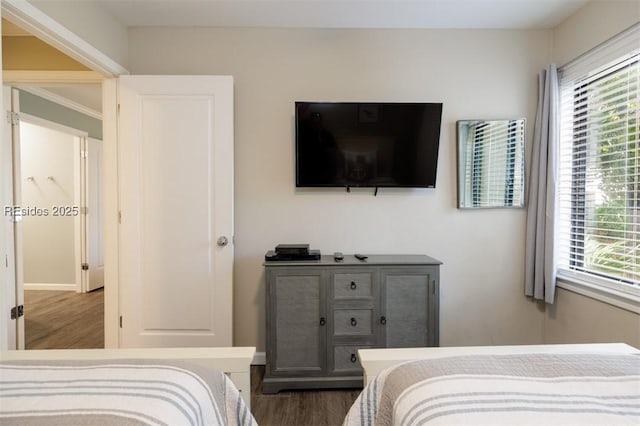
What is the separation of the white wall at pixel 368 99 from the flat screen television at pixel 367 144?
15 centimetres

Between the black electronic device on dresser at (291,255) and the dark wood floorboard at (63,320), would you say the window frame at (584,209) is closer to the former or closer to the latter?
the black electronic device on dresser at (291,255)

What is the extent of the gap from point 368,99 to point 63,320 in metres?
3.83

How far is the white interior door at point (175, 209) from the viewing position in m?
2.31

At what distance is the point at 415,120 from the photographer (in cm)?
236

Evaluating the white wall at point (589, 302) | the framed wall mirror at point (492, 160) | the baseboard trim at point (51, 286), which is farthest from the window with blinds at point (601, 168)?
the baseboard trim at point (51, 286)

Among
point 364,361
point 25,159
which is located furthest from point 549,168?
point 25,159

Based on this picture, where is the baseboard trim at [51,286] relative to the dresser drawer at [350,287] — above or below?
below

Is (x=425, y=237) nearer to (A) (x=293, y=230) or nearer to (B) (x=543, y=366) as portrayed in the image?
(A) (x=293, y=230)

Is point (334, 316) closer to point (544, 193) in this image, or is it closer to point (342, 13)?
point (544, 193)

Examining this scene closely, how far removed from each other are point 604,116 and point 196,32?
2.92 metres

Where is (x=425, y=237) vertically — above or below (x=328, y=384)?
above

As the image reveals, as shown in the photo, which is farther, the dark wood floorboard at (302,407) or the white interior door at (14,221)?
the white interior door at (14,221)

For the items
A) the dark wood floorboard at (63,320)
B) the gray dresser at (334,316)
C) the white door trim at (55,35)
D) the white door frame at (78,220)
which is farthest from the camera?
the white door frame at (78,220)

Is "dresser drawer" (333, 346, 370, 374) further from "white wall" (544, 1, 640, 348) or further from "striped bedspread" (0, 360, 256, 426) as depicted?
"white wall" (544, 1, 640, 348)
